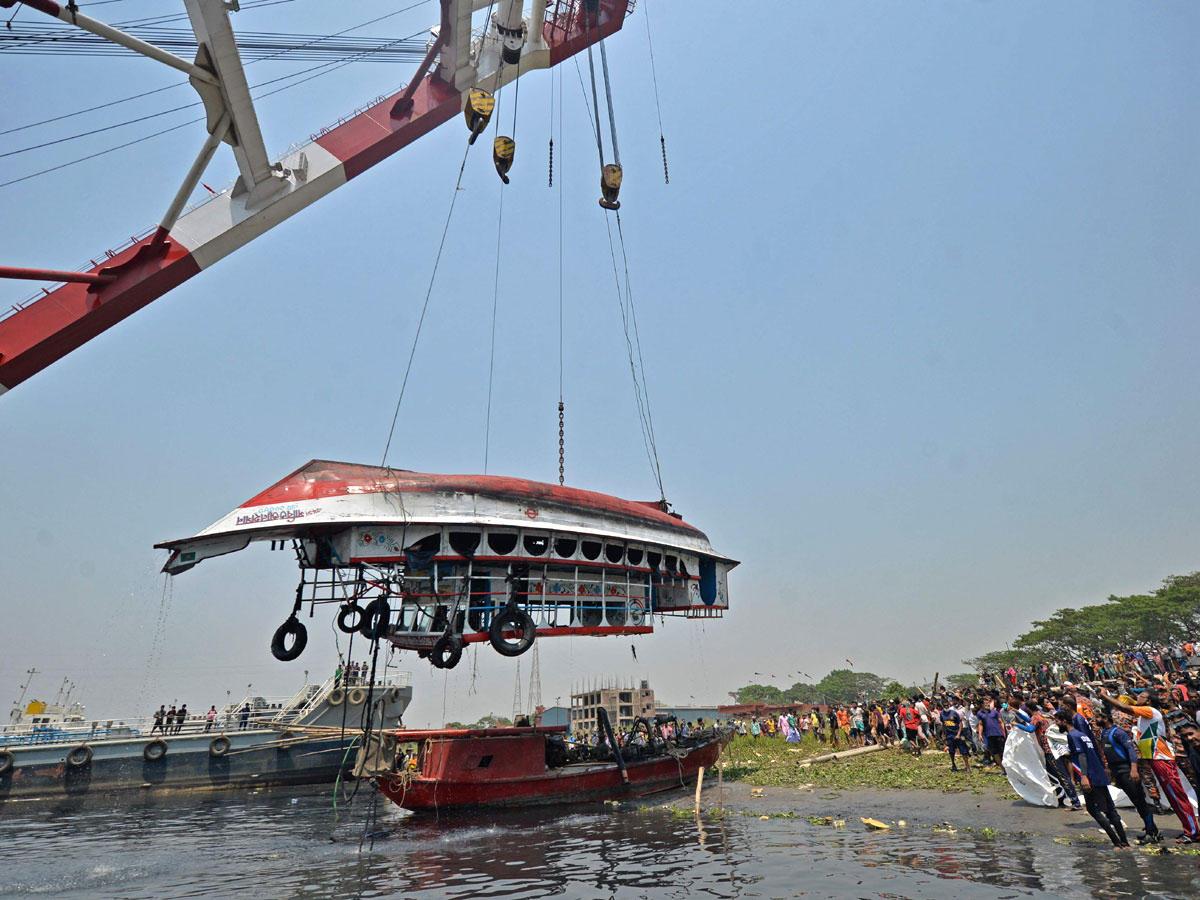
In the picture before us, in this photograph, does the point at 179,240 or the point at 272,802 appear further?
the point at 272,802

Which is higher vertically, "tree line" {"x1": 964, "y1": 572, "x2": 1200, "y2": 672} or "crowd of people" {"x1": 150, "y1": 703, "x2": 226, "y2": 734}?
"tree line" {"x1": 964, "y1": 572, "x2": 1200, "y2": 672}

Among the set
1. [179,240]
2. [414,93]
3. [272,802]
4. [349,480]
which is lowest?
[272,802]

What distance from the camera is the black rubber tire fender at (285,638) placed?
17562 millimetres

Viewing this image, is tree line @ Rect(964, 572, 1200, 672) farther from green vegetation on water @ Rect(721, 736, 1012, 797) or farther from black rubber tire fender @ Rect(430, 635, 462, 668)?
black rubber tire fender @ Rect(430, 635, 462, 668)

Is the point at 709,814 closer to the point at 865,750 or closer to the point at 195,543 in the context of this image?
the point at 865,750

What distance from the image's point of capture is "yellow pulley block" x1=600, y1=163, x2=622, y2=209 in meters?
25.3

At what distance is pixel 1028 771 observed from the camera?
45.9ft

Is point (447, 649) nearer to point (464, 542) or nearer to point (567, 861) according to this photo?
point (464, 542)

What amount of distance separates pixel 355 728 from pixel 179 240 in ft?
83.2

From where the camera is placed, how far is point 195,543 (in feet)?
54.9

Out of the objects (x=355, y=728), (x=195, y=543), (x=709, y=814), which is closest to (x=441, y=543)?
(x=195, y=543)

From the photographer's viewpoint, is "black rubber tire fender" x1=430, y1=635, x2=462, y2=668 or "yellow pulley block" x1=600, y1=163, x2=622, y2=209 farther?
"yellow pulley block" x1=600, y1=163, x2=622, y2=209

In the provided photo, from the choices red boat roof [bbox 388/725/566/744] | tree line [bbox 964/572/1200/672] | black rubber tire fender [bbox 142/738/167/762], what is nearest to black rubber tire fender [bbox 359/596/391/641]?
red boat roof [bbox 388/725/566/744]

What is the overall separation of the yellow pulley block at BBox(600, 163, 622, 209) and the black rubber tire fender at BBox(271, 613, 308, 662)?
1750 cm
